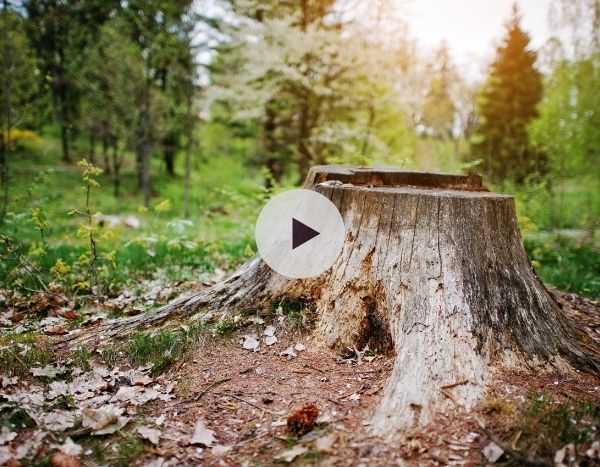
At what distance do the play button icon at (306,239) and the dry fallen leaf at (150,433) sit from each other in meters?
1.39

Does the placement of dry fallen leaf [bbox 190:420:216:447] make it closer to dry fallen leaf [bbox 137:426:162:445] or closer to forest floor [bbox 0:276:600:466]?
forest floor [bbox 0:276:600:466]

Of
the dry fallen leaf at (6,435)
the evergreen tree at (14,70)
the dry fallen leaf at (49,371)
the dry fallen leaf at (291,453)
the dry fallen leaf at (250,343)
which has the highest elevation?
the evergreen tree at (14,70)

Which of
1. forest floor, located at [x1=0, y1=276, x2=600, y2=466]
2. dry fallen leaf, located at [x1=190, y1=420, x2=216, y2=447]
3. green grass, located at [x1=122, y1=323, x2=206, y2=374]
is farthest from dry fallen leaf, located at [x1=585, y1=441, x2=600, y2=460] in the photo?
green grass, located at [x1=122, y1=323, x2=206, y2=374]

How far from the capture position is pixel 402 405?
222cm

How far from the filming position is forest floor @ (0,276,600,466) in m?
1.96

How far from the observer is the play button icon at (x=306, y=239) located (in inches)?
120

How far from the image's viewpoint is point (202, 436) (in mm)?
2158

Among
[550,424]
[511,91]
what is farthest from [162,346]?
[511,91]

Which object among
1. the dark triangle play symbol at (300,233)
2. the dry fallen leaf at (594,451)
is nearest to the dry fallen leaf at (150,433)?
the dark triangle play symbol at (300,233)

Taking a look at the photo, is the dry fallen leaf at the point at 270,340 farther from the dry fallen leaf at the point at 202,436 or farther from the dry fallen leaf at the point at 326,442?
the dry fallen leaf at the point at 326,442

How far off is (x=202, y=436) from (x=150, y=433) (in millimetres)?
287

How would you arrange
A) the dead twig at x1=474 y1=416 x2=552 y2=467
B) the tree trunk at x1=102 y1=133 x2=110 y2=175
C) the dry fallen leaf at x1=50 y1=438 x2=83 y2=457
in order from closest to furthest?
the dead twig at x1=474 y1=416 x2=552 y2=467, the dry fallen leaf at x1=50 y1=438 x2=83 y2=457, the tree trunk at x1=102 y1=133 x2=110 y2=175

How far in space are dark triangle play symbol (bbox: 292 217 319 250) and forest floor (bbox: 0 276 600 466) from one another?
56 cm

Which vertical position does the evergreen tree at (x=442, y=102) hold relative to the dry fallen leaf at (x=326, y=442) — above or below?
above
